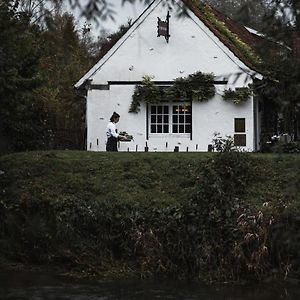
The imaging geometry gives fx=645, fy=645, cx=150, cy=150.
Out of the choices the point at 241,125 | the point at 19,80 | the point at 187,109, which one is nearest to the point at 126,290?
the point at 19,80

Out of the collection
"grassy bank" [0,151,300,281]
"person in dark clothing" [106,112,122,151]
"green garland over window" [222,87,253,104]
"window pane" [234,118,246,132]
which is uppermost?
"green garland over window" [222,87,253,104]

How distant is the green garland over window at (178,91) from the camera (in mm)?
21844

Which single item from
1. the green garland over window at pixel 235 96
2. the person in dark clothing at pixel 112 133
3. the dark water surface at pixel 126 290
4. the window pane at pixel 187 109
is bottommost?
the dark water surface at pixel 126 290

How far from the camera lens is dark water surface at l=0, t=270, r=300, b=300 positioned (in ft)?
36.1

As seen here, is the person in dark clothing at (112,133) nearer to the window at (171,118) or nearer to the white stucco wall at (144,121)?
the white stucco wall at (144,121)

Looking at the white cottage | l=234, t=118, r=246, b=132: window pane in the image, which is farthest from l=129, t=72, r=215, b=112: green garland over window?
l=234, t=118, r=246, b=132: window pane

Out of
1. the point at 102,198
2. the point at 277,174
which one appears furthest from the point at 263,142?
the point at 102,198

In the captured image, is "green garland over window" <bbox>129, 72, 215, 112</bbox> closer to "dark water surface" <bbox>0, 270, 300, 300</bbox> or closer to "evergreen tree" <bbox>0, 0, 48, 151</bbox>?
"evergreen tree" <bbox>0, 0, 48, 151</bbox>

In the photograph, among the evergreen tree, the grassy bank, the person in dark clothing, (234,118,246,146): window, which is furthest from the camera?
(234,118,246,146): window

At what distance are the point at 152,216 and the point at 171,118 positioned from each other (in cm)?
955

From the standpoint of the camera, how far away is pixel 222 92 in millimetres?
21422

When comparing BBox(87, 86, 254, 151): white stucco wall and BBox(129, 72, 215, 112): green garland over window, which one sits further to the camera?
BBox(87, 86, 254, 151): white stucco wall

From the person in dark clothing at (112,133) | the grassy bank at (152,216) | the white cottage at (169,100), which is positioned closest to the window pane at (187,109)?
the white cottage at (169,100)

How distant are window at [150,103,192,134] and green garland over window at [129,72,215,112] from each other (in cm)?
44
